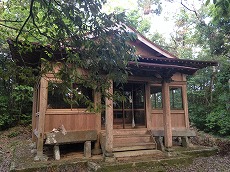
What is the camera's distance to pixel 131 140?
7.39 metres

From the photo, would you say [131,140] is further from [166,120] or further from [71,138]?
[71,138]

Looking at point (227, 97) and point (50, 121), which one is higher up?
point (227, 97)

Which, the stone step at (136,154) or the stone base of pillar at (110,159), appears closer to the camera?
the stone base of pillar at (110,159)

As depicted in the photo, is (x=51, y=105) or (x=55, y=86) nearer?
(x=55, y=86)

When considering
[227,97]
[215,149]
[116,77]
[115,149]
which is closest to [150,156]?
[115,149]

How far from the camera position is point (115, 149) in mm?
6469

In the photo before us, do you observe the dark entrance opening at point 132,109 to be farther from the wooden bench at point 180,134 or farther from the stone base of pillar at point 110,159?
the stone base of pillar at point 110,159

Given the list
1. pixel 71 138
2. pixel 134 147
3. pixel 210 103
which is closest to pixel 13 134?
pixel 71 138

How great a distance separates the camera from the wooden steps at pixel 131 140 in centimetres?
675

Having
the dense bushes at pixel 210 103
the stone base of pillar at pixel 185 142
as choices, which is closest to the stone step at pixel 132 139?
the stone base of pillar at pixel 185 142

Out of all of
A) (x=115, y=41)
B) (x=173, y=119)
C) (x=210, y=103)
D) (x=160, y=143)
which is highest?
(x=115, y=41)

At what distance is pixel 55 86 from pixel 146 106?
20.5ft

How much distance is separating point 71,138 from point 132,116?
285 centimetres

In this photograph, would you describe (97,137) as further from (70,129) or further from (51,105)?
(51,105)
